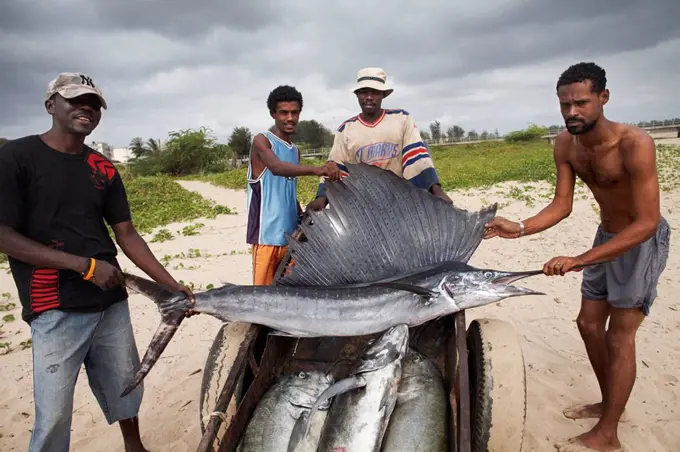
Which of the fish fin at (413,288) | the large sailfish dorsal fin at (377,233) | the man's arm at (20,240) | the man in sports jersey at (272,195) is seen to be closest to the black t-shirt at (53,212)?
the man's arm at (20,240)

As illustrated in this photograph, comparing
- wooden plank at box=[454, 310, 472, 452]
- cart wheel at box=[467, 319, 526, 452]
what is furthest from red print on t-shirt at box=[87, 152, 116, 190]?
cart wheel at box=[467, 319, 526, 452]

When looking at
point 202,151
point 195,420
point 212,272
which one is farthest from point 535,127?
point 195,420

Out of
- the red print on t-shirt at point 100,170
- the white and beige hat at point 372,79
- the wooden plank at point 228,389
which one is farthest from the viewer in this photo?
the white and beige hat at point 372,79

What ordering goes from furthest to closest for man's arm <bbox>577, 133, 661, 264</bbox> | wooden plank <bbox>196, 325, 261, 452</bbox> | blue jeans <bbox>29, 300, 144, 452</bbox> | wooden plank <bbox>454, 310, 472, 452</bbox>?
man's arm <bbox>577, 133, 661, 264</bbox>
blue jeans <bbox>29, 300, 144, 452</bbox>
wooden plank <bbox>196, 325, 261, 452</bbox>
wooden plank <bbox>454, 310, 472, 452</bbox>

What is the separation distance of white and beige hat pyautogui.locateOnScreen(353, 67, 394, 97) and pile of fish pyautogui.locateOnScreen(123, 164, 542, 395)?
0.71m

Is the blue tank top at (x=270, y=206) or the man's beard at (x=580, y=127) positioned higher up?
the man's beard at (x=580, y=127)

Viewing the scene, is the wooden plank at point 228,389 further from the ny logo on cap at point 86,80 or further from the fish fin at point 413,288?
the ny logo on cap at point 86,80

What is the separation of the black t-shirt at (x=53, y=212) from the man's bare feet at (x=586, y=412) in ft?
7.88

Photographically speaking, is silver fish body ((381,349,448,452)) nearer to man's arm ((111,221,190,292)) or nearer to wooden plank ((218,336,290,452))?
wooden plank ((218,336,290,452))

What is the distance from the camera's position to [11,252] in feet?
5.71

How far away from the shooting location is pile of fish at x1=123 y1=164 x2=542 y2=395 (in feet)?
6.17

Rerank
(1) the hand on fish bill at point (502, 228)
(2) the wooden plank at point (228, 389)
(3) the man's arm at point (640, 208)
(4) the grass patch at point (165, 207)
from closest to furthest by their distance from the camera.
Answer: (2) the wooden plank at point (228, 389), (3) the man's arm at point (640, 208), (1) the hand on fish bill at point (502, 228), (4) the grass patch at point (165, 207)

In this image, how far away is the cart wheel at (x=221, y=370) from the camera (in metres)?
1.90

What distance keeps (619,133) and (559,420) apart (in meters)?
Answer: 1.53
